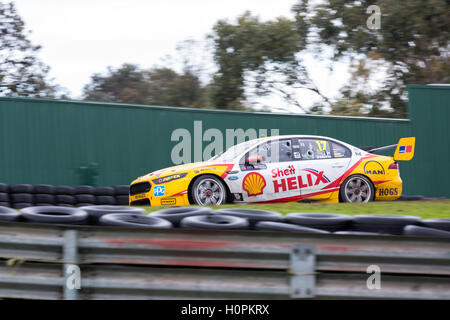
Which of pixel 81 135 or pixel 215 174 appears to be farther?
pixel 81 135

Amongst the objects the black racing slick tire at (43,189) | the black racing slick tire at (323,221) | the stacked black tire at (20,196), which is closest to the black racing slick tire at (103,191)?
the black racing slick tire at (43,189)

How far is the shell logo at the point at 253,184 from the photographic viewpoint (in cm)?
843

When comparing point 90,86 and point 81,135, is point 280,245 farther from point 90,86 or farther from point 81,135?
point 90,86

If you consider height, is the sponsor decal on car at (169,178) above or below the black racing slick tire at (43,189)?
above

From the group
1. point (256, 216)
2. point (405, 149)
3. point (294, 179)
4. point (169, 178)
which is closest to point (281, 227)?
point (256, 216)

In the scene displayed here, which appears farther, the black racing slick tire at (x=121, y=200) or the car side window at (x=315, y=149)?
the black racing slick tire at (x=121, y=200)

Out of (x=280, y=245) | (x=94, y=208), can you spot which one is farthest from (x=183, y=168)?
(x=280, y=245)

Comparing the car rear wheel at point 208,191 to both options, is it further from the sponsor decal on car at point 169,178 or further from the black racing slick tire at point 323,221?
the black racing slick tire at point 323,221

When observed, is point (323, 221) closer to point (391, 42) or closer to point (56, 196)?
point (56, 196)

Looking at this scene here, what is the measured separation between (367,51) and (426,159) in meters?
12.6

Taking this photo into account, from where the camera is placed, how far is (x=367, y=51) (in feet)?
83.6

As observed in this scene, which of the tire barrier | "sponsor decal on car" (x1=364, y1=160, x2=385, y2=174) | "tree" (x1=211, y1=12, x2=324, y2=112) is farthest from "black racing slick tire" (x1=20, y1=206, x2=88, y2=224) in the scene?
"tree" (x1=211, y1=12, x2=324, y2=112)

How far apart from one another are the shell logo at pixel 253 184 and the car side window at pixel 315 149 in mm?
877
